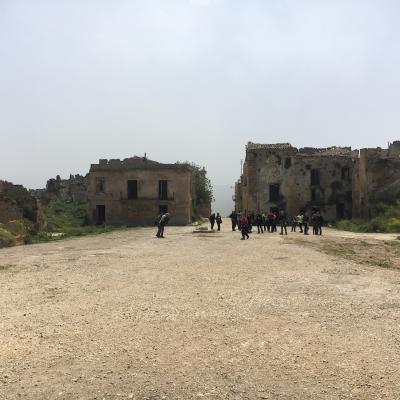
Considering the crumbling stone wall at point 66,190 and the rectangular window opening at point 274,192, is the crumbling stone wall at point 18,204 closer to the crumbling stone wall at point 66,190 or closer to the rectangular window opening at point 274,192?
the rectangular window opening at point 274,192

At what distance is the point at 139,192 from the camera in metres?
40.5

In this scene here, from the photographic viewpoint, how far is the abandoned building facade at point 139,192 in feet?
132

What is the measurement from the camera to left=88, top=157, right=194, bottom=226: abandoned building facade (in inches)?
1581

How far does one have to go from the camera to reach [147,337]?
6.79 m

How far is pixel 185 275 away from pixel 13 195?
58.8 ft

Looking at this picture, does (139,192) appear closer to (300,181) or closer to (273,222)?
(300,181)

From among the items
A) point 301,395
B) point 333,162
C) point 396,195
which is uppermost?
point 333,162

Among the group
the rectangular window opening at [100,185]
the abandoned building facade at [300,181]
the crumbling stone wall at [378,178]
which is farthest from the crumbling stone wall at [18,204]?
the crumbling stone wall at [378,178]

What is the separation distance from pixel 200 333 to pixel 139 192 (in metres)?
34.1

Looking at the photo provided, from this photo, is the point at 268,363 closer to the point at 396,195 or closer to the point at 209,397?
the point at 209,397

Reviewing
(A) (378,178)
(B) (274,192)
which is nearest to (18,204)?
(B) (274,192)

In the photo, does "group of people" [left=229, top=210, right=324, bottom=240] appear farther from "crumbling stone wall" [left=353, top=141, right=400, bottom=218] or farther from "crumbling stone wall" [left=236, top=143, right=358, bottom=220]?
"crumbling stone wall" [left=236, top=143, right=358, bottom=220]

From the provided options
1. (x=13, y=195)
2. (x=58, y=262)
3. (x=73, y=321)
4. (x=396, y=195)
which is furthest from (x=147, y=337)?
(x=396, y=195)

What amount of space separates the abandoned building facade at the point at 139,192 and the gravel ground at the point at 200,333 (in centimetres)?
2728
